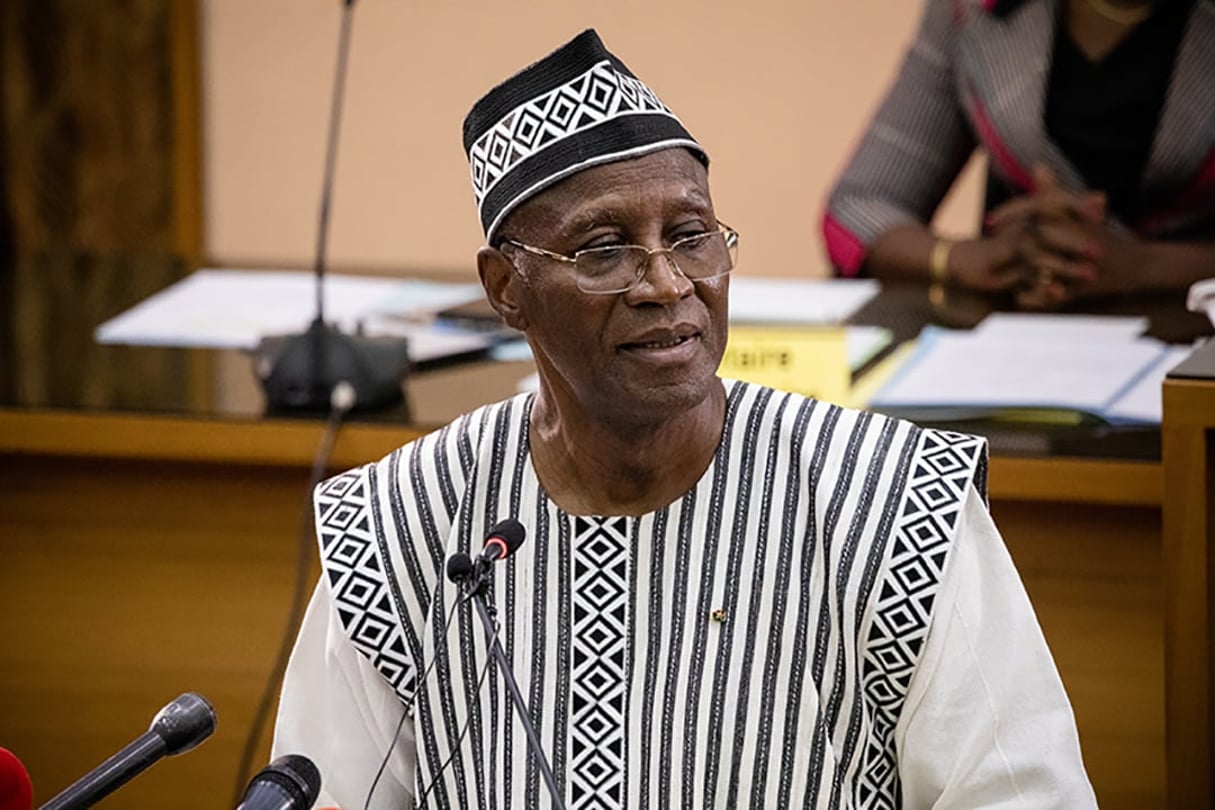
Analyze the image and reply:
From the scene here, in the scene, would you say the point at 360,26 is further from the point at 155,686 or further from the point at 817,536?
the point at 817,536

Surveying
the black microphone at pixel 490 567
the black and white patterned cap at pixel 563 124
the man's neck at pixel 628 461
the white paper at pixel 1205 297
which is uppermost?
the black and white patterned cap at pixel 563 124

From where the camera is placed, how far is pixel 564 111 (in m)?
1.72

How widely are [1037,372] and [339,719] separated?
126 cm

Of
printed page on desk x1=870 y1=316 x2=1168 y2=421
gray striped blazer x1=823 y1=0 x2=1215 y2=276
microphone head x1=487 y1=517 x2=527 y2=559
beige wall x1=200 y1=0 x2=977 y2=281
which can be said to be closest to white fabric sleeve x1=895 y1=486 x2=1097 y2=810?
microphone head x1=487 y1=517 x2=527 y2=559

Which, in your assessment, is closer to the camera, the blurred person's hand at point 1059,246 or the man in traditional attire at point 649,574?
the man in traditional attire at point 649,574

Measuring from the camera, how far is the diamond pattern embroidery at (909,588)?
1.72 metres

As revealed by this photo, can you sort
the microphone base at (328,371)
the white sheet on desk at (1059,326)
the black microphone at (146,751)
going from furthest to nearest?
the white sheet on desk at (1059,326)
the microphone base at (328,371)
the black microphone at (146,751)

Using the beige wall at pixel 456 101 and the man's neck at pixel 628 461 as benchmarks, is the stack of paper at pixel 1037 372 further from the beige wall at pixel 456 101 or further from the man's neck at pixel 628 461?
the beige wall at pixel 456 101

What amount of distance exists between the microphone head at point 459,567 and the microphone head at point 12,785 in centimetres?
38

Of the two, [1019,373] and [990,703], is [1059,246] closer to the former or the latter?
[1019,373]

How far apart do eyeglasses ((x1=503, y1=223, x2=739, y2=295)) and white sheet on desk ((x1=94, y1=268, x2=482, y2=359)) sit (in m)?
1.36

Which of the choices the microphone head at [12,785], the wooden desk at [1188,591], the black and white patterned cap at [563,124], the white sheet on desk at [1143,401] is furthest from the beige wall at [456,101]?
the microphone head at [12,785]

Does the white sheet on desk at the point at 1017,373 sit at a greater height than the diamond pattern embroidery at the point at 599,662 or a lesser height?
greater

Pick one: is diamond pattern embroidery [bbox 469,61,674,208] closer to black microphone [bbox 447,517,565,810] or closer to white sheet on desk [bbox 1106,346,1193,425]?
black microphone [bbox 447,517,565,810]
